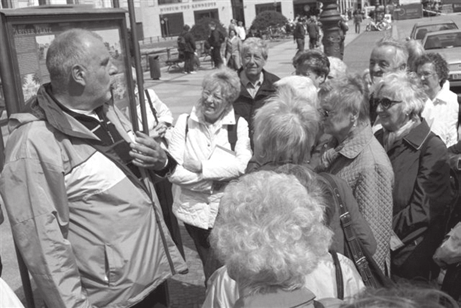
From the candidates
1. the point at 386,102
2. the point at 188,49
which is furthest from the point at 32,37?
the point at 188,49

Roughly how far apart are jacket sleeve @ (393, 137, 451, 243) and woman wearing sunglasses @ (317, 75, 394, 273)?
0.30 m

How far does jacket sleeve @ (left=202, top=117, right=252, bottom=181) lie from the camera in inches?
143

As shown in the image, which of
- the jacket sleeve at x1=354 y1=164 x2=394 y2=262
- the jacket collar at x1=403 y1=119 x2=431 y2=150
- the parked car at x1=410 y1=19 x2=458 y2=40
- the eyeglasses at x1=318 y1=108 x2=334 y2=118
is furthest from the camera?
the parked car at x1=410 y1=19 x2=458 y2=40

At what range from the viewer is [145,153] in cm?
272

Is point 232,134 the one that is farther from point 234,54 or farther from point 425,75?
point 234,54

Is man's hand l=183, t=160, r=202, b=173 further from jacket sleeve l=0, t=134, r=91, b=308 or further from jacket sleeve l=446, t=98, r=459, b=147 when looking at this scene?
jacket sleeve l=446, t=98, r=459, b=147

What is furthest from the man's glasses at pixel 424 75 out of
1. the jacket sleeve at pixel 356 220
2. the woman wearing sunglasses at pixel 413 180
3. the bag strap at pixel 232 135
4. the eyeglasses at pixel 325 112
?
the jacket sleeve at pixel 356 220

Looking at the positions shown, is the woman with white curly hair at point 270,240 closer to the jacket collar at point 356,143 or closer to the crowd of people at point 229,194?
the crowd of people at point 229,194

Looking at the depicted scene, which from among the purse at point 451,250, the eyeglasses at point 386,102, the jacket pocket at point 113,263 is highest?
the eyeglasses at point 386,102

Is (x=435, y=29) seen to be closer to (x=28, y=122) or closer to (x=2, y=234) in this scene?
(x=2, y=234)

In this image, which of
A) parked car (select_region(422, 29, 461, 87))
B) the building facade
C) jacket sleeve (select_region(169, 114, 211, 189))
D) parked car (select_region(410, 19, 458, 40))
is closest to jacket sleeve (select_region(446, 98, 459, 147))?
jacket sleeve (select_region(169, 114, 211, 189))

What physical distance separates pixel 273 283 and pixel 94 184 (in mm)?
1058

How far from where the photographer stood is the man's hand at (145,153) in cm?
270


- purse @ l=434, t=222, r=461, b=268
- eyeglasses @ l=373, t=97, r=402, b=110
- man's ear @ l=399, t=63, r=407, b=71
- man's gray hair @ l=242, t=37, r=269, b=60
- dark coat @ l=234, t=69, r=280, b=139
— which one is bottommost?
purse @ l=434, t=222, r=461, b=268
